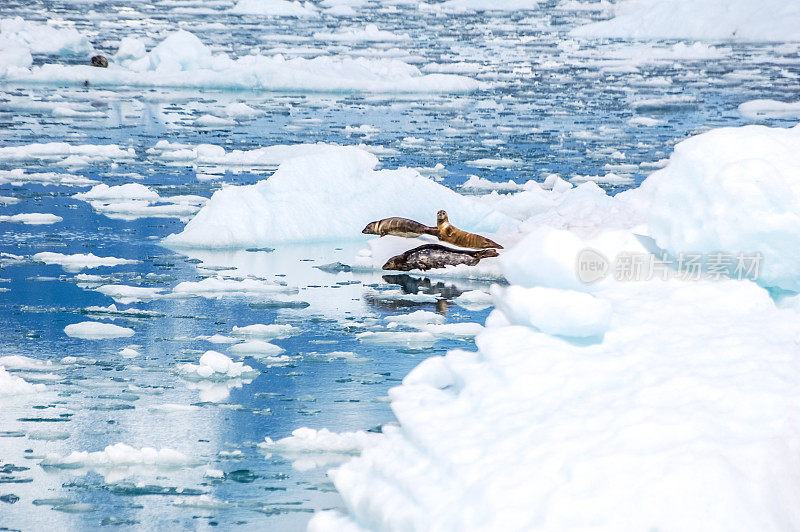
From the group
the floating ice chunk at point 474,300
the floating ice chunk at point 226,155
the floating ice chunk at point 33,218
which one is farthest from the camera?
the floating ice chunk at point 226,155

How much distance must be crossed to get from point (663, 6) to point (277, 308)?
2535cm

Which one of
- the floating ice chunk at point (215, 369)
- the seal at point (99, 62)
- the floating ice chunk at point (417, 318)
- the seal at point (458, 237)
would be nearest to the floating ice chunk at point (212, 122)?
the seal at point (99, 62)

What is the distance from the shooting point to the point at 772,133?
5453 mm

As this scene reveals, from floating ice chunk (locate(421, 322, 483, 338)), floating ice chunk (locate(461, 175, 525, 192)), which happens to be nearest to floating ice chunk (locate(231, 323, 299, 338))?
floating ice chunk (locate(421, 322, 483, 338))

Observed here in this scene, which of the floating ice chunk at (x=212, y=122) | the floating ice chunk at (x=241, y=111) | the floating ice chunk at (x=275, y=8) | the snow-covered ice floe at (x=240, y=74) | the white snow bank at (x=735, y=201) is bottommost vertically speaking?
the floating ice chunk at (x=212, y=122)

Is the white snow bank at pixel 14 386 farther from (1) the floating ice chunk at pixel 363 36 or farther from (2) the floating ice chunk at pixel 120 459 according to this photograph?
(1) the floating ice chunk at pixel 363 36

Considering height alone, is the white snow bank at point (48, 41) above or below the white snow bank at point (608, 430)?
above

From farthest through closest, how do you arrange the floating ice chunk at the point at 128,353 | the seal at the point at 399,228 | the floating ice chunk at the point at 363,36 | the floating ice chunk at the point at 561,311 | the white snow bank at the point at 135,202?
the floating ice chunk at the point at 363,36, the white snow bank at the point at 135,202, the seal at the point at 399,228, the floating ice chunk at the point at 128,353, the floating ice chunk at the point at 561,311

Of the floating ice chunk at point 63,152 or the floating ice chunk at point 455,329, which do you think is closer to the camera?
the floating ice chunk at point 455,329

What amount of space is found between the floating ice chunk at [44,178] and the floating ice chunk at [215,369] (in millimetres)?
6314

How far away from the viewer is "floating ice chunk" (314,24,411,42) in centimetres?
2858

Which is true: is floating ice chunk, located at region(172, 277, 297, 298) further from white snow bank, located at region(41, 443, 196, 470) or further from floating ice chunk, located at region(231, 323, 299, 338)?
white snow bank, located at region(41, 443, 196, 470)

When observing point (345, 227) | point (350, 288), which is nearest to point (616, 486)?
point (350, 288)

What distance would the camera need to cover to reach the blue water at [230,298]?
450 centimetres
